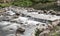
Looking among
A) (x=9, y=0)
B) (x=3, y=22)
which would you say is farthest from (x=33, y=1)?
(x=3, y=22)

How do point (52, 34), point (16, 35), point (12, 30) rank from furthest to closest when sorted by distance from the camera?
1. point (12, 30)
2. point (16, 35)
3. point (52, 34)

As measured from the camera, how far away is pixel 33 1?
3166 cm

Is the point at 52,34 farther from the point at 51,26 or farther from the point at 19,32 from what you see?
the point at 19,32

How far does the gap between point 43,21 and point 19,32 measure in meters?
3.89

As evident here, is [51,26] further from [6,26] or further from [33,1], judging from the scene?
[33,1]

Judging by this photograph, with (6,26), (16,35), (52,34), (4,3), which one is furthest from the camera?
(4,3)

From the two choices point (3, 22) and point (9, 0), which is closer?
point (3, 22)

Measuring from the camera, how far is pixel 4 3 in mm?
31141

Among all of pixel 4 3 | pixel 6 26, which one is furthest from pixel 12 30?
pixel 4 3

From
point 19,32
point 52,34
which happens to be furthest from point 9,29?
point 52,34

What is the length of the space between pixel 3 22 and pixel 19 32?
4.60 meters

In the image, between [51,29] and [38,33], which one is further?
[51,29]

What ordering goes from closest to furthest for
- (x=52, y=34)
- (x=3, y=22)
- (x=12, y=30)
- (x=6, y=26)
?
1. (x=52, y=34)
2. (x=12, y=30)
3. (x=6, y=26)
4. (x=3, y=22)

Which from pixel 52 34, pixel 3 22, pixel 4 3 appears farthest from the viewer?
pixel 4 3
